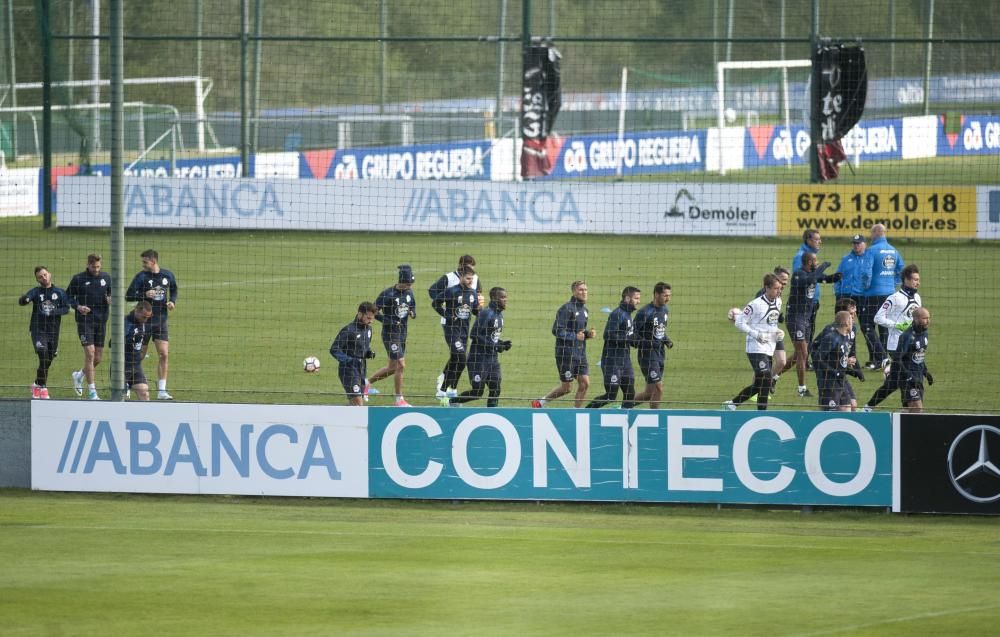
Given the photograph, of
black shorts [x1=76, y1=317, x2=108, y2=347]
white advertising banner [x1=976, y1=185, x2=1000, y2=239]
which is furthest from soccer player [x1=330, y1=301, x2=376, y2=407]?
A: white advertising banner [x1=976, y1=185, x2=1000, y2=239]

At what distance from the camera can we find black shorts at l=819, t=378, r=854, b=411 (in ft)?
49.1

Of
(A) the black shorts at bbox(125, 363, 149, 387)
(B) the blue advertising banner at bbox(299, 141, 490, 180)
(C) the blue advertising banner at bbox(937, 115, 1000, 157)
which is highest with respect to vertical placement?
(C) the blue advertising banner at bbox(937, 115, 1000, 157)

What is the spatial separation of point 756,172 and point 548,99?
12.7m

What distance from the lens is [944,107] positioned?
49438 millimetres

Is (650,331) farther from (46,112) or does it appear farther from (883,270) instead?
(46,112)

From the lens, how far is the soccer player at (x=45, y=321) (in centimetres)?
1675

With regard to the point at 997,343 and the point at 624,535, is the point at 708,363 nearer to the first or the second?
the point at 997,343

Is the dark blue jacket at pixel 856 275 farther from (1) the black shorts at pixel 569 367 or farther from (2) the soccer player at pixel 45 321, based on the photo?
(2) the soccer player at pixel 45 321

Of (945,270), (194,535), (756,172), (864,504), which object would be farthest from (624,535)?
(756,172)

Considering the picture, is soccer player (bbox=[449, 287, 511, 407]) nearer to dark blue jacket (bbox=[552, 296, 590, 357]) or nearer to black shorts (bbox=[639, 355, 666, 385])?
dark blue jacket (bbox=[552, 296, 590, 357])

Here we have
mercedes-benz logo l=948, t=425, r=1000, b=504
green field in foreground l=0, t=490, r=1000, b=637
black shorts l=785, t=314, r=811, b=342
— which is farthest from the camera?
black shorts l=785, t=314, r=811, b=342

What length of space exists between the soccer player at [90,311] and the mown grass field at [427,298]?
983mm

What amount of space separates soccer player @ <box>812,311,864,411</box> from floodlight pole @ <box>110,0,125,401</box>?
23.9 feet

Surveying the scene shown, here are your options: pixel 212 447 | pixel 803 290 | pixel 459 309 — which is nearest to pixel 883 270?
pixel 803 290
